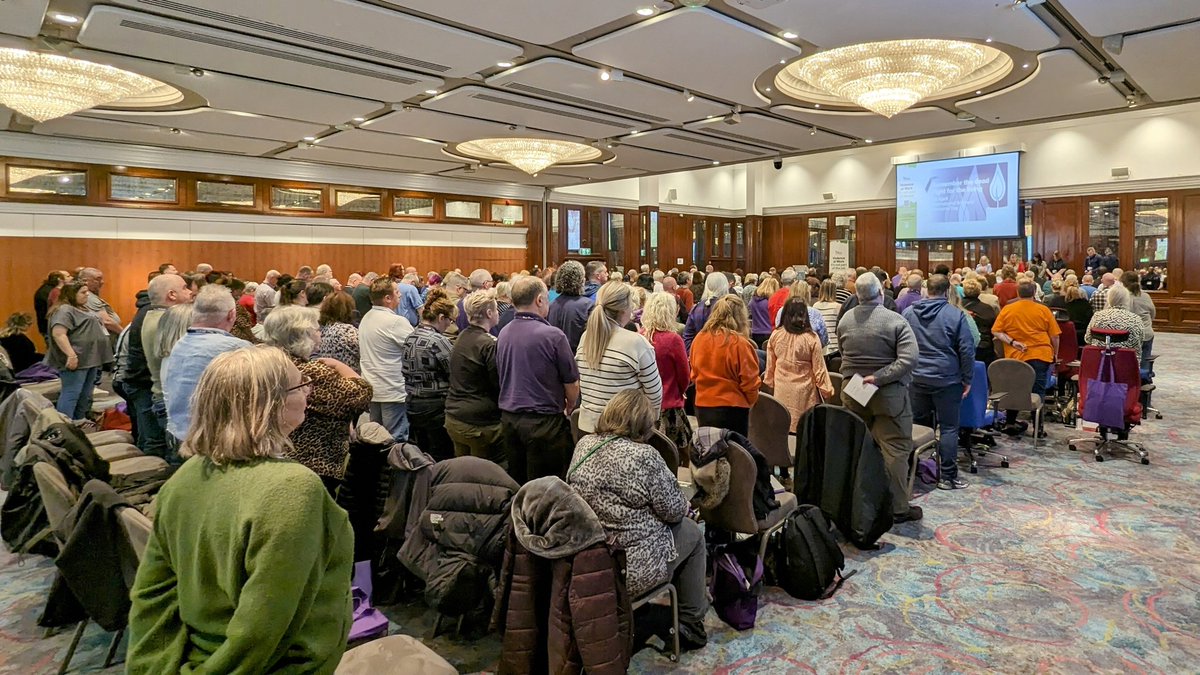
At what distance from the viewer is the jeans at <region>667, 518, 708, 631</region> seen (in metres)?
2.74

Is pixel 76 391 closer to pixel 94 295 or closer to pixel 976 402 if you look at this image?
pixel 94 295

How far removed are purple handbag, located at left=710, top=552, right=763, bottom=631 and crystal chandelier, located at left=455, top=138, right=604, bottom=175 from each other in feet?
24.1

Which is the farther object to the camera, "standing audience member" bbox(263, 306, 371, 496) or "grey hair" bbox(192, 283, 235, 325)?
"grey hair" bbox(192, 283, 235, 325)

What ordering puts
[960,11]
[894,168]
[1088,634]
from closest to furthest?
[1088,634] < [960,11] < [894,168]

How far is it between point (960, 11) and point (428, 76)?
438 centimetres

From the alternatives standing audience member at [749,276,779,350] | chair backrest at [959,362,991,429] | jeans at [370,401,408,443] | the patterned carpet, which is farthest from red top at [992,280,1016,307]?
jeans at [370,401,408,443]

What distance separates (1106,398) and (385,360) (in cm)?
556

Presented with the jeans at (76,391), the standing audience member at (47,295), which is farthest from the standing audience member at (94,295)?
the jeans at (76,391)

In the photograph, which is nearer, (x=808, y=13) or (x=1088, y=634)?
(x=1088, y=634)

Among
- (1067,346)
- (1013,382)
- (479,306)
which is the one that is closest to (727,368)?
(479,306)

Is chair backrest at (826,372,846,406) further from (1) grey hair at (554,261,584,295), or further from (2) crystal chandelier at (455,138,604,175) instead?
(2) crystal chandelier at (455,138,604,175)

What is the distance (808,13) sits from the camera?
4734 mm

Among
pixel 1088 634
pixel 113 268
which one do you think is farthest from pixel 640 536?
pixel 113 268

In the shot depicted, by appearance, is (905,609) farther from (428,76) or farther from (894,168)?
(894,168)
